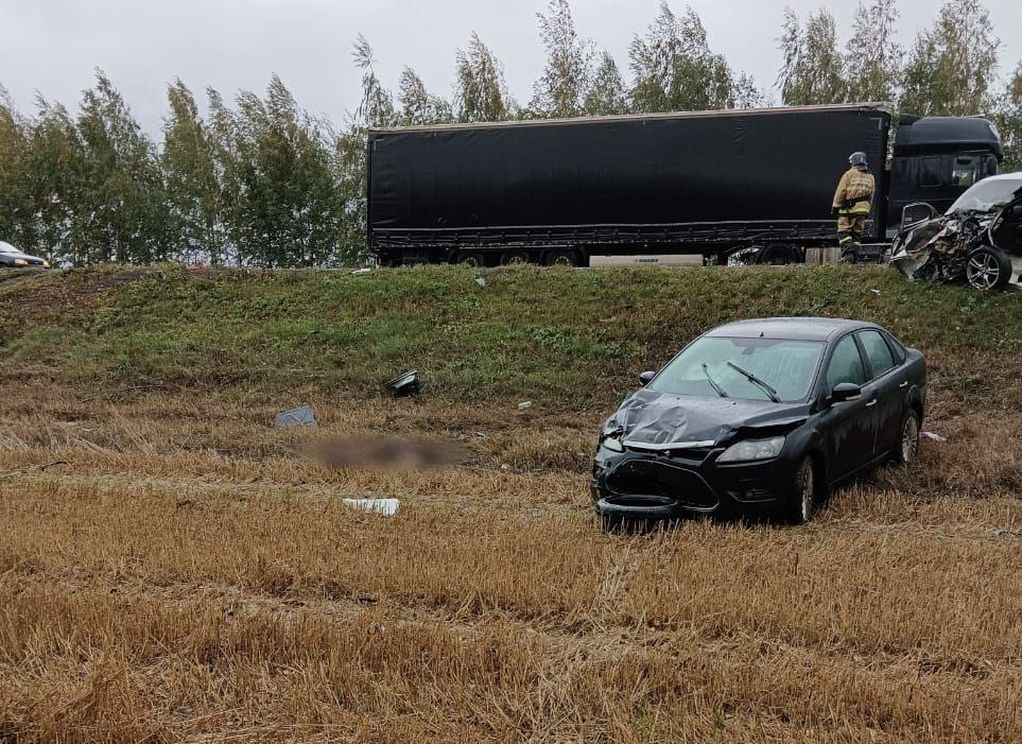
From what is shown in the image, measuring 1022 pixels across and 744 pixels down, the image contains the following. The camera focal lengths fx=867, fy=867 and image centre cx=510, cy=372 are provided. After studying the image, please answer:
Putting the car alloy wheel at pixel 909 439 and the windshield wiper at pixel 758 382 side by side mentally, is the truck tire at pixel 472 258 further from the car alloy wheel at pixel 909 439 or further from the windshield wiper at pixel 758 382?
the windshield wiper at pixel 758 382

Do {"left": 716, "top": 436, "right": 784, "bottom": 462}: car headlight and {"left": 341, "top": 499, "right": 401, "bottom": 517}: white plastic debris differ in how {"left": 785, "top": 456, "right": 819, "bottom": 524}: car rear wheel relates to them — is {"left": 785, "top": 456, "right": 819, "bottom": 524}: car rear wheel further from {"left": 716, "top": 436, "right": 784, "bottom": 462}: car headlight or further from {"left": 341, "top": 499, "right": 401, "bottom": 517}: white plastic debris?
{"left": 341, "top": 499, "right": 401, "bottom": 517}: white plastic debris

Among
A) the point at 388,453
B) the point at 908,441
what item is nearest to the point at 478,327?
the point at 388,453

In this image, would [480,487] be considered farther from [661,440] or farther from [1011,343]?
[1011,343]

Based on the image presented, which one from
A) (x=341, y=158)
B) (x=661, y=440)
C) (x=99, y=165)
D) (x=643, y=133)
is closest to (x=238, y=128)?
(x=341, y=158)

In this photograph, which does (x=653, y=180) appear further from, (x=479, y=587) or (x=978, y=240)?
(x=479, y=587)

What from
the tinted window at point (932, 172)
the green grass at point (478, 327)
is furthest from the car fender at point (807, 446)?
the tinted window at point (932, 172)

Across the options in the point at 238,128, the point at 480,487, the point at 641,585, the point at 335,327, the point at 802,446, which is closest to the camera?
the point at 641,585

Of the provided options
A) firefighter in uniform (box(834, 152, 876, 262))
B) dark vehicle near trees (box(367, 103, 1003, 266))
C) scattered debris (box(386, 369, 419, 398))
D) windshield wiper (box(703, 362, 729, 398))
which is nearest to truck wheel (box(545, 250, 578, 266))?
dark vehicle near trees (box(367, 103, 1003, 266))

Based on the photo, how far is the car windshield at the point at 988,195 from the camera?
12523 mm

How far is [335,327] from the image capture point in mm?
15016

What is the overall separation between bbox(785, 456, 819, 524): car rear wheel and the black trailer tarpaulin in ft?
44.9

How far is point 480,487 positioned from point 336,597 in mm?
3154

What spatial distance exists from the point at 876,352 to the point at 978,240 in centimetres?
665

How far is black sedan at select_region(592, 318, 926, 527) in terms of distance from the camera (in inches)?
240
